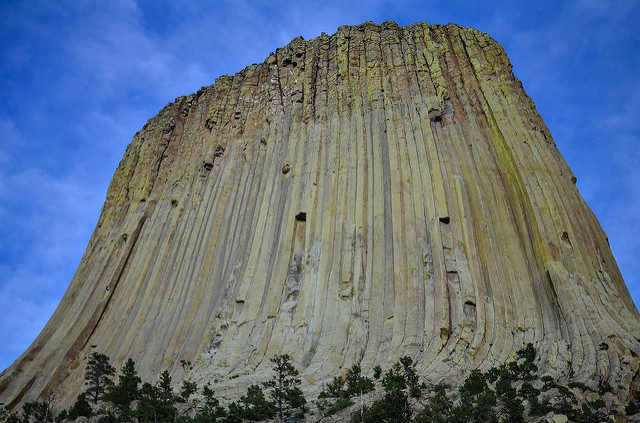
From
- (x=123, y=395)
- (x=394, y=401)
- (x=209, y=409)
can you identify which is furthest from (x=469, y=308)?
(x=123, y=395)

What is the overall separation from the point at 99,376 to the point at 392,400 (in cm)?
1886

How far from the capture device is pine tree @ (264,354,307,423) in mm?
21295

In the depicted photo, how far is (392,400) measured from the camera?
65.5ft

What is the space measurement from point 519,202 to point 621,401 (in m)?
13.1

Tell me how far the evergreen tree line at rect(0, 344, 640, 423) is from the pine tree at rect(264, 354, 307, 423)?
33 millimetres

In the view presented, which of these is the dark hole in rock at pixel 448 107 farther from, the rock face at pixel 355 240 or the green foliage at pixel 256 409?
the green foliage at pixel 256 409

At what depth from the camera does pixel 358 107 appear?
38281 millimetres

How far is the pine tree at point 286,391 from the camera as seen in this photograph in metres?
21.3

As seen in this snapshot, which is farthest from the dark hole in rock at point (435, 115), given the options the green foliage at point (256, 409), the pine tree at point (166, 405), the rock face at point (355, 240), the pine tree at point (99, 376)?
the pine tree at point (99, 376)

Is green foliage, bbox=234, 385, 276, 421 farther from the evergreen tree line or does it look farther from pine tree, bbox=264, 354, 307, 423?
pine tree, bbox=264, 354, 307, 423

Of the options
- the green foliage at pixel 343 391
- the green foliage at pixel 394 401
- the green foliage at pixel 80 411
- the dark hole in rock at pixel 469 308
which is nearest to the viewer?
the green foliage at pixel 394 401

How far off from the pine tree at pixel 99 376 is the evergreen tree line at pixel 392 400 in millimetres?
4398

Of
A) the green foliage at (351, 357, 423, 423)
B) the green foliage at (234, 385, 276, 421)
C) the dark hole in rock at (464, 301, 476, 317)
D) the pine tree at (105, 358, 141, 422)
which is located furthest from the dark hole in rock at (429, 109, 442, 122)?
the pine tree at (105, 358, 141, 422)

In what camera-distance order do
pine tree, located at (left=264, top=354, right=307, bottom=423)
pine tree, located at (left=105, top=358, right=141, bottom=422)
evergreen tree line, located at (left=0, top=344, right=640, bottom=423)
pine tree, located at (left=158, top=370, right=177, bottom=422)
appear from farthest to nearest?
1. pine tree, located at (left=105, top=358, right=141, bottom=422)
2. pine tree, located at (left=158, top=370, right=177, bottom=422)
3. pine tree, located at (left=264, top=354, right=307, bottom=423)
4. evergreen tree line, located at (left=0, top=344, right=640, bottom=423)
